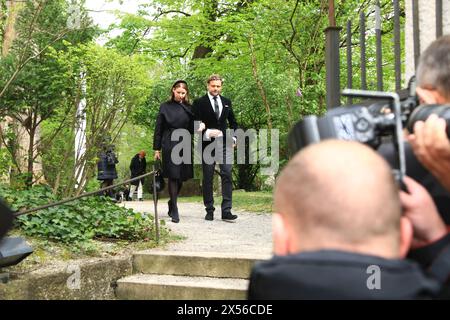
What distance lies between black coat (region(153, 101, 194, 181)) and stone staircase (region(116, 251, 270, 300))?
246cm

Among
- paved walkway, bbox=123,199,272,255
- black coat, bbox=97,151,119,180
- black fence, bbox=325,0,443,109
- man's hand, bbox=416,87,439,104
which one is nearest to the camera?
man's hand, bbox=416,87,439,104

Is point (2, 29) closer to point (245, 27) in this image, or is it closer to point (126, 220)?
point (126, 220)

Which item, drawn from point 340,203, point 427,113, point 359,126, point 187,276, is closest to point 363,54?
point 187,276

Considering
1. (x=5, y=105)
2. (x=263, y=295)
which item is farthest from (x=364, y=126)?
(x=5, y=105)

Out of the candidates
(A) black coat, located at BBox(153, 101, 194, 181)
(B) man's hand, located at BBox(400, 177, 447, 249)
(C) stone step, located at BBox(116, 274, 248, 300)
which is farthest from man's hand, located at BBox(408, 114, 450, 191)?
(A) black coat, located at BBox(153, 101, 194, 181)

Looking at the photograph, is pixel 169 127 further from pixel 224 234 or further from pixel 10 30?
pixel 10 30

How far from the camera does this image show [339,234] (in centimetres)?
118

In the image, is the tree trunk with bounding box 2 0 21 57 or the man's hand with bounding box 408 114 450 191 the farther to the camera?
the tree trunk with bounding box 2 0 21 57

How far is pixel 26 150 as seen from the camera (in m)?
7.31

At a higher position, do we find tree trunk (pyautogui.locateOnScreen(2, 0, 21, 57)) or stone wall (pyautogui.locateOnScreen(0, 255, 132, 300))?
tree trunk (pyautogui.locateOnScreen(2, 0, 21, 57))

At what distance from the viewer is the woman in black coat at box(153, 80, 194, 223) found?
734 cm

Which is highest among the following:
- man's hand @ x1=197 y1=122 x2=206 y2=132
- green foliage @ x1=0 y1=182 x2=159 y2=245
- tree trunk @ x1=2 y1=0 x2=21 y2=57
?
tree trunk @ x1=2 y1=0 x2=21 y2=57

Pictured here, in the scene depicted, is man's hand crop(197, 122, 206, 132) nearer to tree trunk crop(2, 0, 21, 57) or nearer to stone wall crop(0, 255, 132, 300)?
stone wall crop(0, 255, 132, 300)

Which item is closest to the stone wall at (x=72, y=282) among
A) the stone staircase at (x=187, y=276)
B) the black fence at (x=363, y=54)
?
the stone staircase at (x=187, y=276)
